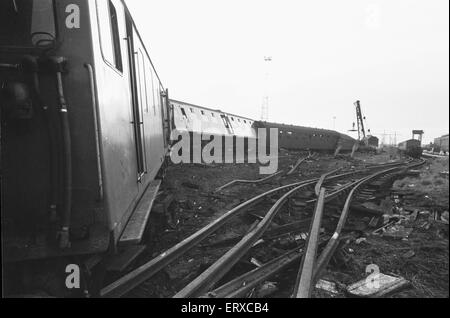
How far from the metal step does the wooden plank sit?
31 cm

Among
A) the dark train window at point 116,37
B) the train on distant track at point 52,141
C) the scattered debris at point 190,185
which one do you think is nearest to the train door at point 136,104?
the dark train window at point 116,37

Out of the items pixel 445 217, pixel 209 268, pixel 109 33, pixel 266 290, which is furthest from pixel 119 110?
pixel 445 217

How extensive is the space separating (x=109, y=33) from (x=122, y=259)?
2.36m

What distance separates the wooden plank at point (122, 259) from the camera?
3.36 m

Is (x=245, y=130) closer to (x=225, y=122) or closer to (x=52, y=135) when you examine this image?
(x=225, y=122)

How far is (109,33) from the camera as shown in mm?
3617

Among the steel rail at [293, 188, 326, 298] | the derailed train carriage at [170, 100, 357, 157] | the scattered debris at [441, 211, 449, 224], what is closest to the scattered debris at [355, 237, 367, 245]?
the steel rail at [293, 188, 326, 298]

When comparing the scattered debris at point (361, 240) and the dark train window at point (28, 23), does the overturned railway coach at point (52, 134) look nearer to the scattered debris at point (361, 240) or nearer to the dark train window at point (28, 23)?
the dark train window at point (28, 23)

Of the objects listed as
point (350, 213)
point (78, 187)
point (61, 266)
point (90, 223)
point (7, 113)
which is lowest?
point (350, 213)

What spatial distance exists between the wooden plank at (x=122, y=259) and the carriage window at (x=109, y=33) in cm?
201
